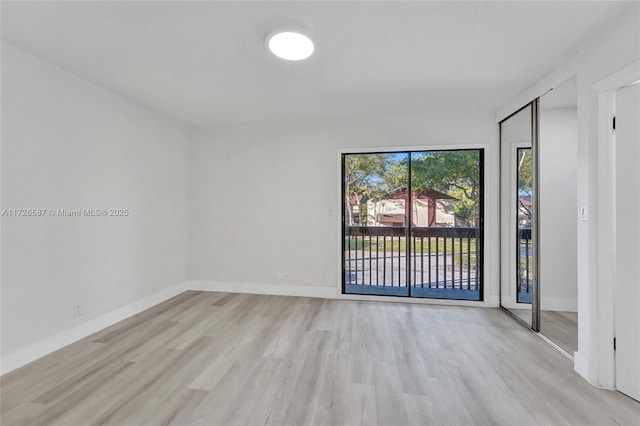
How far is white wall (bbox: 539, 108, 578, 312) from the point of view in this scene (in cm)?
243

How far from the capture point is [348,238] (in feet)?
13.3

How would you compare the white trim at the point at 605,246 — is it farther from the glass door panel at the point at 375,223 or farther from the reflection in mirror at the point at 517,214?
the glass door panel at the point at 375,223

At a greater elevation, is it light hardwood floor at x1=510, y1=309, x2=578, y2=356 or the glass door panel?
the glass door panel

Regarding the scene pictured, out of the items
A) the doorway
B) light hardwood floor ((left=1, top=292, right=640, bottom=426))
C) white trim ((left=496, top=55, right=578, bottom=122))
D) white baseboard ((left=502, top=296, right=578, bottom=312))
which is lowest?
light hardwood floor ((left=1, top=292, right=640, bottom=426))

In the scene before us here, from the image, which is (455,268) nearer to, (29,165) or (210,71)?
(210,71)

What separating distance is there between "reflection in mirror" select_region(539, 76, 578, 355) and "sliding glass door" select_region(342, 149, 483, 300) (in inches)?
38.5

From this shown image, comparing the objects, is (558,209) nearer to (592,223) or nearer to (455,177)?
A: (592,223)

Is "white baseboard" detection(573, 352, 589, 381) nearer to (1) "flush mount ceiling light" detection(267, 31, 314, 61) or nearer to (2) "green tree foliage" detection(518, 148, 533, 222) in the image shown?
(2) "green tree foliage" detection(518, 148, 533, 222)

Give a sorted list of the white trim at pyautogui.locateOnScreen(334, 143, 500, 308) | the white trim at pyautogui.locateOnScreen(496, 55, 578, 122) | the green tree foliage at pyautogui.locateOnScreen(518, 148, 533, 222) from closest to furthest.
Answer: the white trim at pyautogui.locateOnScreen(496, 55, 578, 122) → the green tree foliage at pyautogui.locateOnScreen(518, 148, 533, 222) → the white trim at pyautogui.locateOnScreen(334, 143, 500, 308)

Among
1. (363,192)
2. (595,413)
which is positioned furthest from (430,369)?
(363,192)

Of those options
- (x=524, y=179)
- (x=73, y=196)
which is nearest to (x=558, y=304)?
(x=524, y=179)

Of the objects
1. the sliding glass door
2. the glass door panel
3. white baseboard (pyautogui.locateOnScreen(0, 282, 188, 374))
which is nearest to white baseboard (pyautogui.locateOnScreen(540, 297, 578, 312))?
the sliding glass door

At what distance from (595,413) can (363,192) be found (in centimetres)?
301

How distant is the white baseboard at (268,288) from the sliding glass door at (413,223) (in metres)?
0.33
